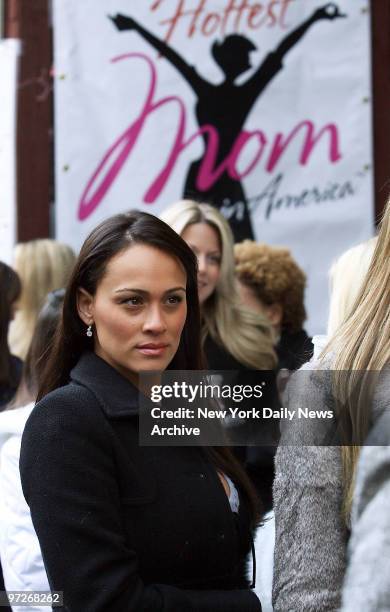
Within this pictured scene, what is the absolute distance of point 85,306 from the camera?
187cm

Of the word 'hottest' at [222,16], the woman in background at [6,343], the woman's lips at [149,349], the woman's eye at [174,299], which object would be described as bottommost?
the woman in background at [6,343]

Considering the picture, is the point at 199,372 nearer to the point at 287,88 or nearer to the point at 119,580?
the point at 119,580

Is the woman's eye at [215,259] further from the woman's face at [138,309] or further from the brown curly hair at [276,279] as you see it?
the woman's face at [138,309]

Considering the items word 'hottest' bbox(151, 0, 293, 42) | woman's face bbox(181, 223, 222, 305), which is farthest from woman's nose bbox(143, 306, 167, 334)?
word 'hottest' bbox(151, 0, 293, 42)

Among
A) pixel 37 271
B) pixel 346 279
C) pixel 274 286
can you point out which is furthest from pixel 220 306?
pixel 346 279

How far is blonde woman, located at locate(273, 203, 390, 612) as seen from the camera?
4.96 ft

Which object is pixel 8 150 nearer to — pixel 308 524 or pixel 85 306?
Result: pixel 85 306

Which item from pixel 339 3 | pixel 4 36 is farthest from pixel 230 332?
pixel 4 36

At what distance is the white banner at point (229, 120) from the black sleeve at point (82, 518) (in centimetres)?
313

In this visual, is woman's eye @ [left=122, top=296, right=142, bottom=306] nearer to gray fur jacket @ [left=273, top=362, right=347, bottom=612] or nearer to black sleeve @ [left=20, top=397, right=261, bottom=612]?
black sleeve @ [left=20, top=397, right=261, bottom=612]

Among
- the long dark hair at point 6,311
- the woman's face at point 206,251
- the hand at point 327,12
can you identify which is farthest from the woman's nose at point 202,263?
the hand at point 327,12

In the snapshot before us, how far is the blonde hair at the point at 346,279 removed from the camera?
7.47 feet

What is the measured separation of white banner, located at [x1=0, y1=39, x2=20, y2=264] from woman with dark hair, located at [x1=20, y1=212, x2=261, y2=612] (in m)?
2.41

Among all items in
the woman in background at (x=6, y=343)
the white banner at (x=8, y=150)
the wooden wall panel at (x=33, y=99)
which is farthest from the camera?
→ the wooden wall panel at (x=33, y=99)
